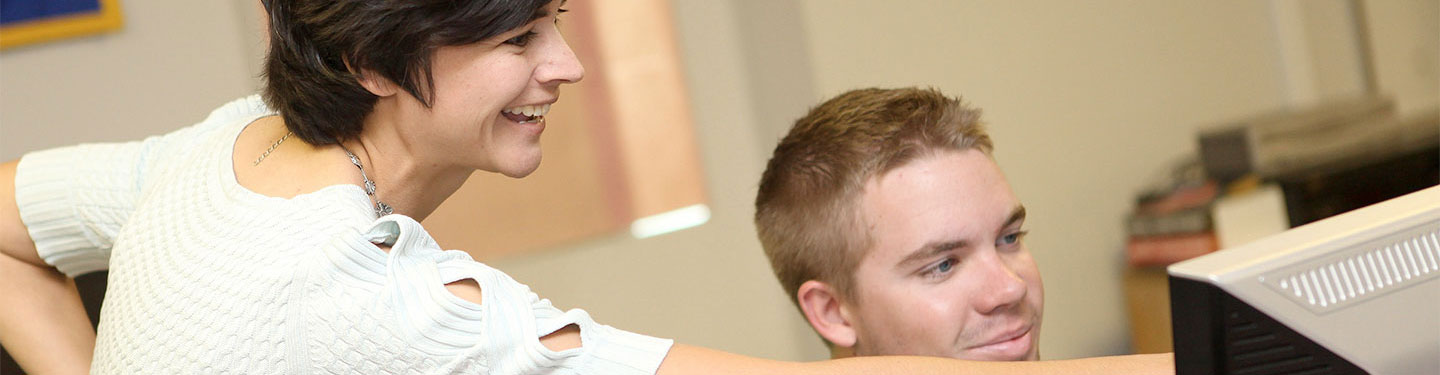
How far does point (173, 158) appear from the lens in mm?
1201

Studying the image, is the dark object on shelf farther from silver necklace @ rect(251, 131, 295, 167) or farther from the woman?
silver necklace @ rect(251, 131, 295, 167)

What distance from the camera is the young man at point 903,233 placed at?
1.24 meters

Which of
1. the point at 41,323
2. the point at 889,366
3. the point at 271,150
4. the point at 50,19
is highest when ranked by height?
the point at 50,19

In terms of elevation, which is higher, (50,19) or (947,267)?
(50,19)

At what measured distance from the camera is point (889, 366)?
913mm

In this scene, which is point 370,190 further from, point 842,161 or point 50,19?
point 50,19

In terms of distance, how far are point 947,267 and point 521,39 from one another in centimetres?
52

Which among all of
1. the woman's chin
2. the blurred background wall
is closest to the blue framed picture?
the blurred background wall

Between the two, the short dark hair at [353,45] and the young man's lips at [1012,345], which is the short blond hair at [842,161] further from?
the short dark hair at [353,45]

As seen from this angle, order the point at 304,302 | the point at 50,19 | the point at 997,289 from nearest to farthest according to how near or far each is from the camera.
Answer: the point at 304,302
the point at 997,289
the point at 50,19

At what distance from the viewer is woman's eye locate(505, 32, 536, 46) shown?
1.00 m

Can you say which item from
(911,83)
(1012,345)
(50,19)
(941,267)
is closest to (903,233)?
(941,267)

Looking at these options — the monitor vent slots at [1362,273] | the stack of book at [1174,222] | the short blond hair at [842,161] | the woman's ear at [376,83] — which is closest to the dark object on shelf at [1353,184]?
the stack of book at [1174,222]

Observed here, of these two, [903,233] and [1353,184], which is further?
[1353,184]
